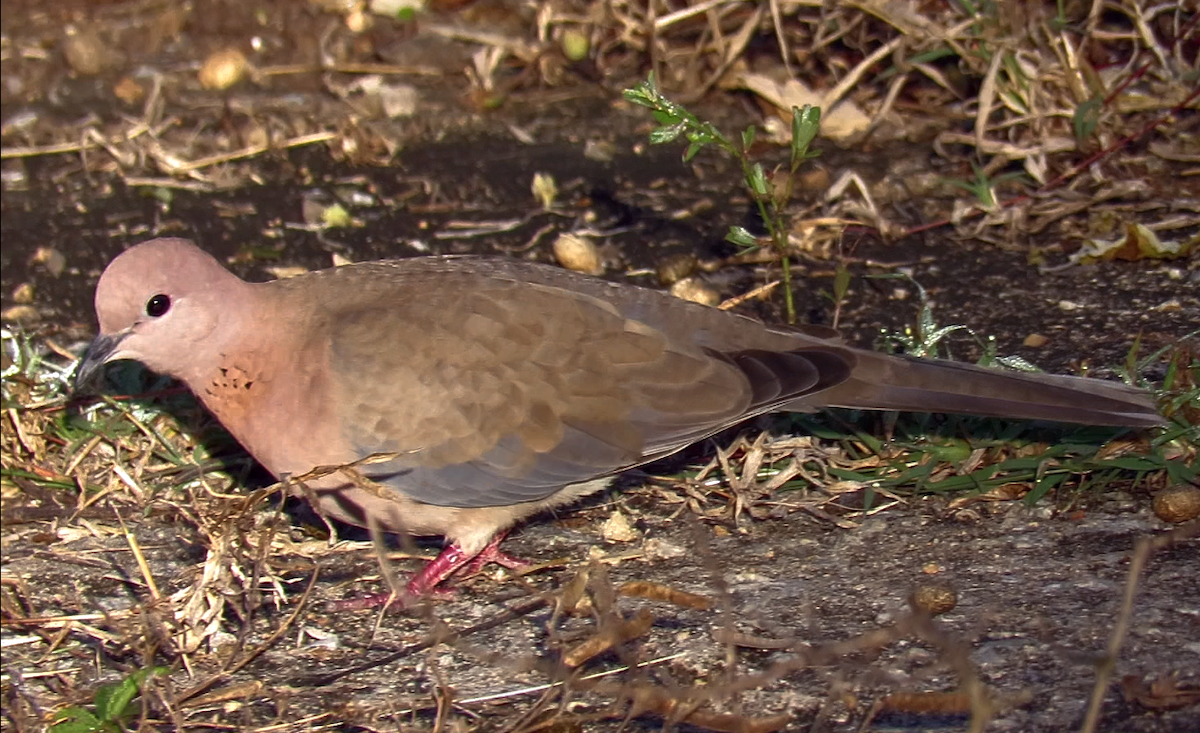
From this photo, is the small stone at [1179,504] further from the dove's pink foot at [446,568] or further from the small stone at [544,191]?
the small stone at [544,191]

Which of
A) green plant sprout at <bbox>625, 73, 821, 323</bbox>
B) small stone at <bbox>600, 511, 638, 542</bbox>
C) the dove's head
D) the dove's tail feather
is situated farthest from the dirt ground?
green plant sprout at <bbox>625, 73, 821, 323</bbox>

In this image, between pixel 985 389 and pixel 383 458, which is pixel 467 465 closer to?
pixel 383 458

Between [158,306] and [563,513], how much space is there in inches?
43.3

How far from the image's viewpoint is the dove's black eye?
10.7 ft

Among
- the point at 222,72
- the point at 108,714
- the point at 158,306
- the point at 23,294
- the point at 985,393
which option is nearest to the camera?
the point at 108,714

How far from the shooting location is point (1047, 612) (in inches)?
109

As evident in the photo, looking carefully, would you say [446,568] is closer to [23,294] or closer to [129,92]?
[23,294]

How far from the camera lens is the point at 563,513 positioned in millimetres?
3521

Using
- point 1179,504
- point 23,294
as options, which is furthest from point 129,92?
point 1179,504

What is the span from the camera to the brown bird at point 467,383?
3135 mm

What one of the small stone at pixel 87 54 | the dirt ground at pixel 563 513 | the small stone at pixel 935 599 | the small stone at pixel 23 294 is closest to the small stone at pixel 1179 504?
the dirt ground at pixel 563 513

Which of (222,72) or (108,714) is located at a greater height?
(222,72)

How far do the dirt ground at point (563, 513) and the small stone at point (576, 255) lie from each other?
3.5 inches

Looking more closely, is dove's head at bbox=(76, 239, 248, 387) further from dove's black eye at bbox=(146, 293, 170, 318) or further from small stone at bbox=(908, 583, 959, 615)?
small stone at bbox=(908, 583, 959, 615)
